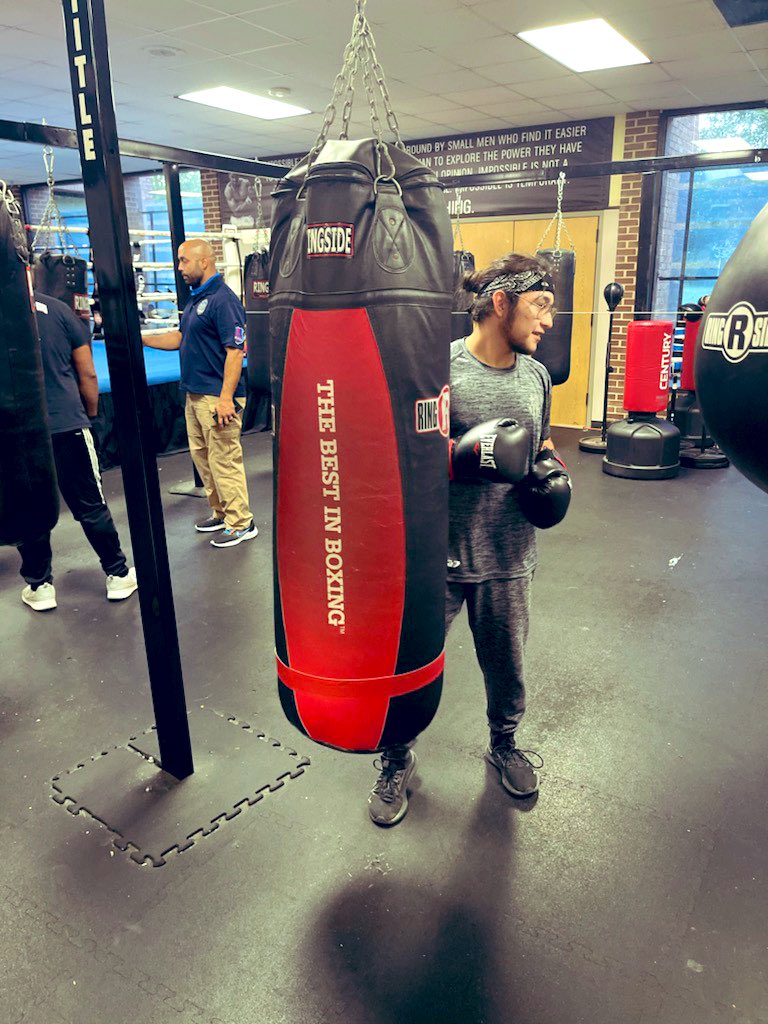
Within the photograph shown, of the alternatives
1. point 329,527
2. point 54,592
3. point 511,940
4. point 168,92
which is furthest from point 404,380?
point 168,92

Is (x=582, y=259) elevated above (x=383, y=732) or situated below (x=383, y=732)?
above

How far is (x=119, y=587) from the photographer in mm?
3404

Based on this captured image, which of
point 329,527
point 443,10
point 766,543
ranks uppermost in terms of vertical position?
point 443,10

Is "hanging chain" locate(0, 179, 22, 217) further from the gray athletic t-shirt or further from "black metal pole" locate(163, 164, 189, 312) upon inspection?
"black metal pole" locate(163, 164, 189, 312)

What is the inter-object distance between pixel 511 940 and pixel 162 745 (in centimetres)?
107

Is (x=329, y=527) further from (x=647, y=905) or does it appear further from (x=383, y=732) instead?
(x=647, y=905)

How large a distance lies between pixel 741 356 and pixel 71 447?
2924 mm

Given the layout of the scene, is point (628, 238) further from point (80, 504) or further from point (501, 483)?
point (501, 483)

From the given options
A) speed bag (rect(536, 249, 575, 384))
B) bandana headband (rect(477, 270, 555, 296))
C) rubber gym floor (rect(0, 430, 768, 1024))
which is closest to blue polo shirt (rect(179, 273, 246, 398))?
rubber gym floor (rect(0, 430, 768, 1024))

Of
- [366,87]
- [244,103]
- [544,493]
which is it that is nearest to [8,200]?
[366,87]

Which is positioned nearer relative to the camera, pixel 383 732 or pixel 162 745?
pixel 383 732

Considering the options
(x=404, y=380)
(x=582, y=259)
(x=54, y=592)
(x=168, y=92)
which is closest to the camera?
(x=404, y=380)

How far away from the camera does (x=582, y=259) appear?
6848 millimetres

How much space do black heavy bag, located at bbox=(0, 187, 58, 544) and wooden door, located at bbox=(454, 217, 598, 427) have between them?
18.3 feet
